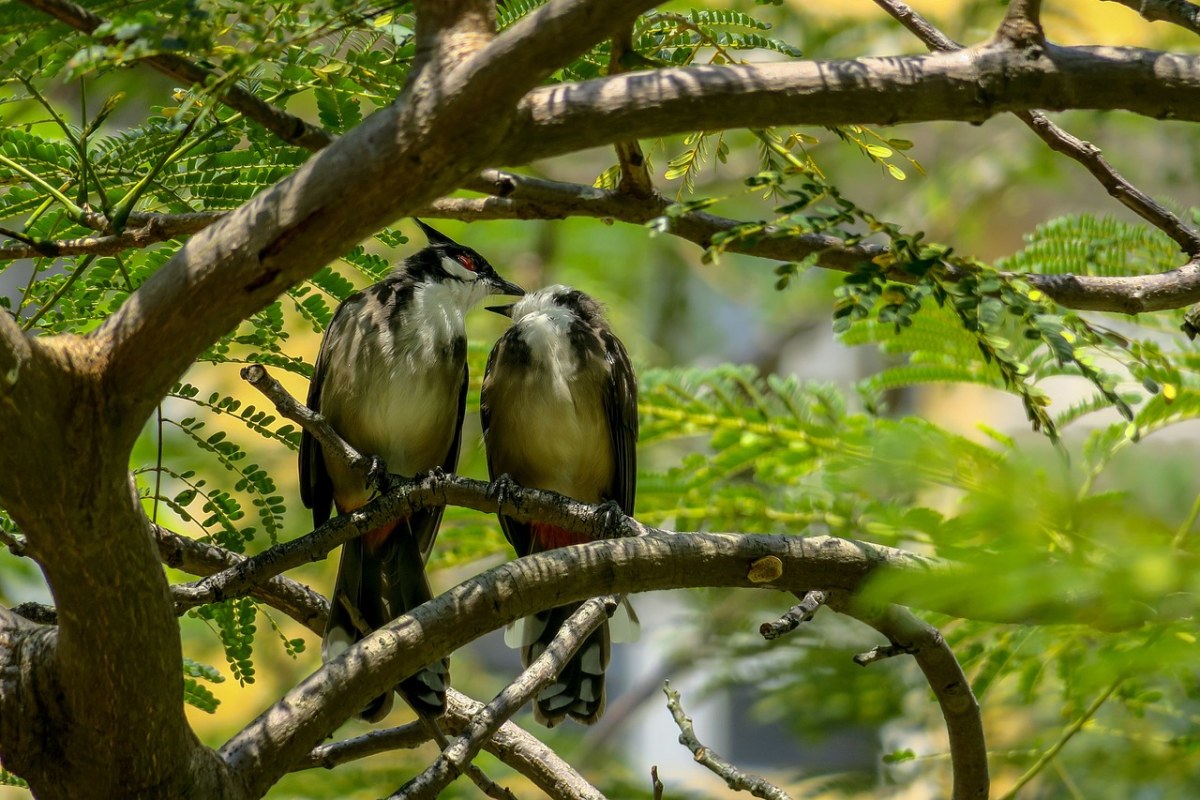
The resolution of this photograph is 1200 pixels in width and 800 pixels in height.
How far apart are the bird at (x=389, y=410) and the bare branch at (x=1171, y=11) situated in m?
2.33

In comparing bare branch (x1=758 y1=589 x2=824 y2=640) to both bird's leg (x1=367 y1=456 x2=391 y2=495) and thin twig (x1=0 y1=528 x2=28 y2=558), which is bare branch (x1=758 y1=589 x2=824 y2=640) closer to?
bird's leg (x1=367 y1=456 x2=391 y2=495)

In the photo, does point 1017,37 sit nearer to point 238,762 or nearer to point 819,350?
point 238,762

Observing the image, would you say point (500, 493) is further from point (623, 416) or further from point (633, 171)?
point (623, 416)

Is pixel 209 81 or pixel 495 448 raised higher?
pixel 209 81

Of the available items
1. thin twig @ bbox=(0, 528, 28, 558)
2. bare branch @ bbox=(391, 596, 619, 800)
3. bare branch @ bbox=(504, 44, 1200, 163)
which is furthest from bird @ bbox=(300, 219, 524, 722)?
bare branch @ bbox=(504, 44, 1200, 163)

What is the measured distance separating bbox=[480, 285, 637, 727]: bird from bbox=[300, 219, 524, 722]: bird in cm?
17

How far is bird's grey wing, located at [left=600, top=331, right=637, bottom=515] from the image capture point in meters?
4.27

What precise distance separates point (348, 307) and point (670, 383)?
42.8 inches

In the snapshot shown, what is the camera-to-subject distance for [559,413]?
13.7ft

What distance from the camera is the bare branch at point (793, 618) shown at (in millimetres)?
2434

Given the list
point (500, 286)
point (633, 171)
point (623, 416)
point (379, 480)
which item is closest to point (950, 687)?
point (633, 171)

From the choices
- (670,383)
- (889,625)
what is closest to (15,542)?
(889,625)

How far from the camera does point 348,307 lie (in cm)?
409

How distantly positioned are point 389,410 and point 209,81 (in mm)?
2092
